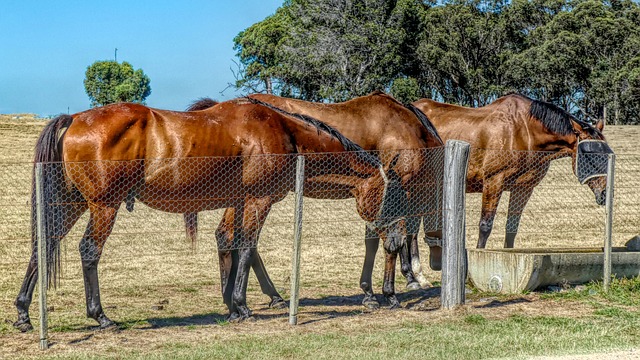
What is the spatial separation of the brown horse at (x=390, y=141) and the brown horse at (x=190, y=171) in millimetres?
509

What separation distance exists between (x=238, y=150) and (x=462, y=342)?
9.58 ft

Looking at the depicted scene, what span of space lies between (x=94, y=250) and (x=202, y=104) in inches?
104

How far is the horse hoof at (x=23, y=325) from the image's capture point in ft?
25.8

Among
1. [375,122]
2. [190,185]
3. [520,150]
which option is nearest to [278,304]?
[190,185]

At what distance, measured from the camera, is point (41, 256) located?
24.3ft

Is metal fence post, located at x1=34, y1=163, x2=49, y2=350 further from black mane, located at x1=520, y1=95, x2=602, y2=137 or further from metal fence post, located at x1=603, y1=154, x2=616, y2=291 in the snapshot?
black mane, located at x1=520, y1=95, x2=602, y2=137

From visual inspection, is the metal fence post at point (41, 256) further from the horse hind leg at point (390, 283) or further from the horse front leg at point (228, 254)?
the horse hind leg at point (390, 283)

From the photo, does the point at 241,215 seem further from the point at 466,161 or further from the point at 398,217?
the point at 466,161

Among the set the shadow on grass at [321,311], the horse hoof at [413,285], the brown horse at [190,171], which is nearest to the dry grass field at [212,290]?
the shadow on grass at [321,311]

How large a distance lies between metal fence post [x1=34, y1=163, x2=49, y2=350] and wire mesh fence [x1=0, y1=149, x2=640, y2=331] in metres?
0.49

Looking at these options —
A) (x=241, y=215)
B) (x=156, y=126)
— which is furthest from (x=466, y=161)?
(x=156, y=126)

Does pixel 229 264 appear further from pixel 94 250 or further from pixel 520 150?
pixel 520 150

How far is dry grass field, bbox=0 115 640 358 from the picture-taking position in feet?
25.6

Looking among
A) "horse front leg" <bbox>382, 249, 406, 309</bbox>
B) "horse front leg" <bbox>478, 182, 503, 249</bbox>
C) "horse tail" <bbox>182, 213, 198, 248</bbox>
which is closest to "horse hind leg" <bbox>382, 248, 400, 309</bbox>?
"horse front leg" <bbox>382, 249, 406, 309</bbox>
